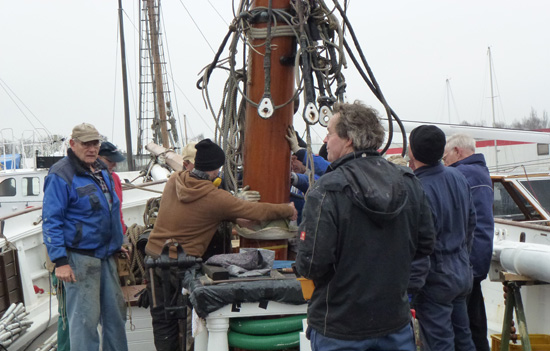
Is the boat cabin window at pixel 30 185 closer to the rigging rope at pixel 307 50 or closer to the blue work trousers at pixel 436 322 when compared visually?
the rigging rope at pixel 307 50

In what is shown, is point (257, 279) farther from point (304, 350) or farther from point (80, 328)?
point (80, 328)

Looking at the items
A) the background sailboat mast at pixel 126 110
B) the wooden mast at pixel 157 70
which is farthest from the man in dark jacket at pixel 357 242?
the background sailboat mast at pixel 126 110

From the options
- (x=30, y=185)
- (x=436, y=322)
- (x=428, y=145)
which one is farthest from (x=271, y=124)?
(x=30, y=185)

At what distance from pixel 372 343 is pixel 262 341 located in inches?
46.9

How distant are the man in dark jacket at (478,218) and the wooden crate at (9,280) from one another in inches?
169

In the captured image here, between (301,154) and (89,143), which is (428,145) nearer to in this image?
(301,154)

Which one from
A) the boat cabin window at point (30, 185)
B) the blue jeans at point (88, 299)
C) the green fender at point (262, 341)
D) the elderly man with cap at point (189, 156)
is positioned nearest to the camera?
the green fender at point (262, 341)

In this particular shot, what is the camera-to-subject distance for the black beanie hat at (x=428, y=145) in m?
3.32

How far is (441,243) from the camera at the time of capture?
3.27 meters

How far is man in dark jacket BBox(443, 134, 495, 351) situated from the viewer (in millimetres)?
3873

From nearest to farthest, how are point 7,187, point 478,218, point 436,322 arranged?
point 436,322, point 478,218, point 7,187

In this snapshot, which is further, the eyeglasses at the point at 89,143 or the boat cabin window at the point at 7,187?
the boat cabin window at the point at 7,187

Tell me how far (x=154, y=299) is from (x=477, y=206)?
7.64ft

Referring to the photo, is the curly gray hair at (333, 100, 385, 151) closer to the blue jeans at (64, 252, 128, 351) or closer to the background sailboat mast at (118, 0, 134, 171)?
the blue jeans at (64, 252, 128, 351)
